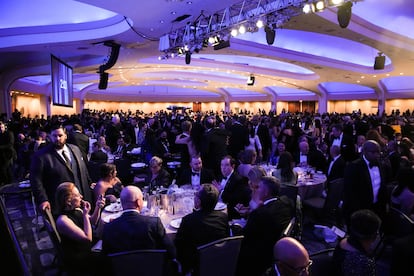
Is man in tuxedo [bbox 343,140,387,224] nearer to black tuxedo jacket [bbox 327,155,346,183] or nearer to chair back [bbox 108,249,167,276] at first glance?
black tuxedo jacket [bbox 327,155,346,183]

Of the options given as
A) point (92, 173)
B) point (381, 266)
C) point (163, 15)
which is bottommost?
point (381, 266)

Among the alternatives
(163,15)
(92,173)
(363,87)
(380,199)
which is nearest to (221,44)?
(163,15)

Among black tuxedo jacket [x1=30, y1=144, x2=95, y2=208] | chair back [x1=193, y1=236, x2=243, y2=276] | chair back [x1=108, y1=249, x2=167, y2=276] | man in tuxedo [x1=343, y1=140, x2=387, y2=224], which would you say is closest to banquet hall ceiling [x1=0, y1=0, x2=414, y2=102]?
black tuxedo jacket [x1=30, y1=144, x2=95, y2=208]

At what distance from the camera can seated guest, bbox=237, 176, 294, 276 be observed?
2742 millimetres

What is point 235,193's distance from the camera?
156 inches

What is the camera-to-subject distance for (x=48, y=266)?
3961 mm

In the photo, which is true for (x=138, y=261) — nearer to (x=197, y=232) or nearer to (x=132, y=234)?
(x=132, y=234)

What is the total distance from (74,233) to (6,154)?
197 inches

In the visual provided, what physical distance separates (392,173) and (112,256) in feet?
14.1

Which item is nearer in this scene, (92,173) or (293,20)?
(92,173)

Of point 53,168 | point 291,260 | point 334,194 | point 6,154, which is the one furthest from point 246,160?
point 6,154

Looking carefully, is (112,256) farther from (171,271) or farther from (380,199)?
(380,199)

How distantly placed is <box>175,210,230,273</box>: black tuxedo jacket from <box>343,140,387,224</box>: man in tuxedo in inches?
60.0

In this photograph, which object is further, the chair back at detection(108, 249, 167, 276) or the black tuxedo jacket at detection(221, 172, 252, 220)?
the black tuxedo jacket at detection(221, 172, 252, 220)
